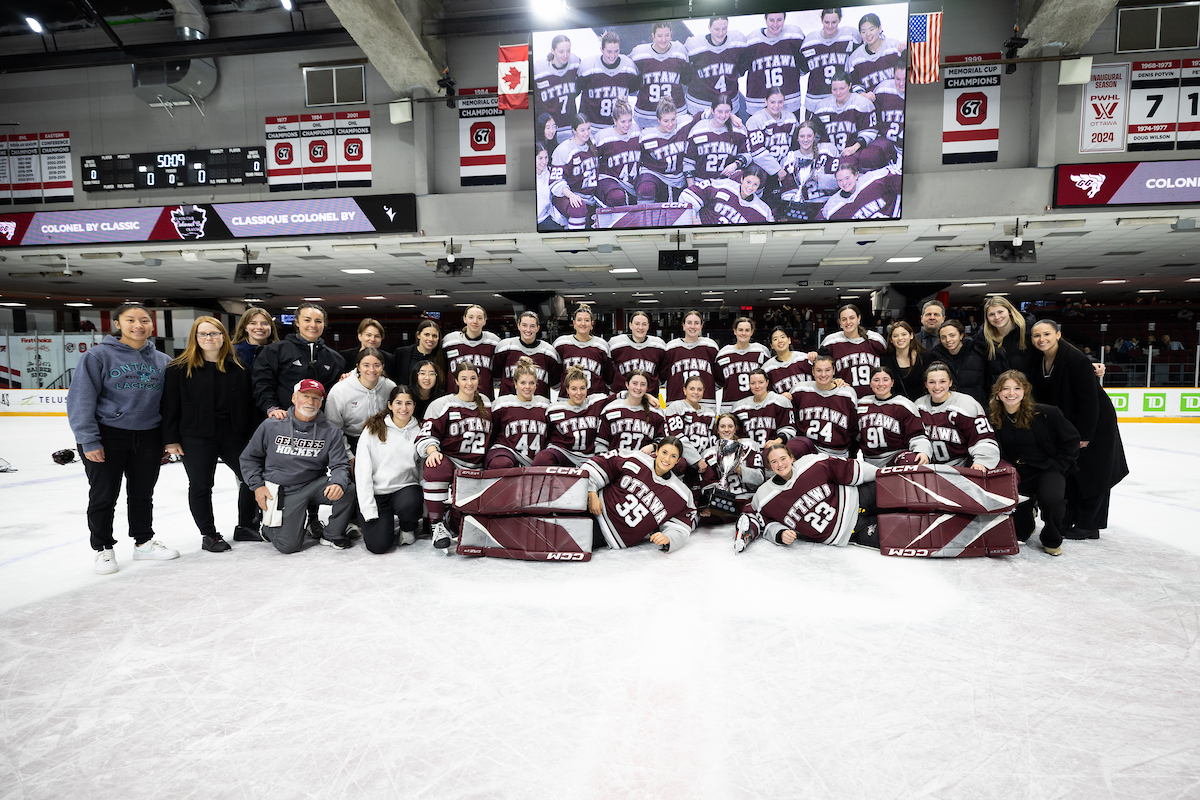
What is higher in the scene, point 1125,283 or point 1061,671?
point 1125,283

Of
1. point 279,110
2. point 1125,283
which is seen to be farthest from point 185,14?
point 1125,283

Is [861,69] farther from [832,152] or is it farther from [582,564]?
[582,564]

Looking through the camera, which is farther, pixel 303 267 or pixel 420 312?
pixel 420 312

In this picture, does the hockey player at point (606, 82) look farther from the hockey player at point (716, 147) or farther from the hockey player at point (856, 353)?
the hockey player at point (856, 353)

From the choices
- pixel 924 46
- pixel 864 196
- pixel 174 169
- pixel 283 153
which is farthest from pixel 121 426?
pixel 174 169

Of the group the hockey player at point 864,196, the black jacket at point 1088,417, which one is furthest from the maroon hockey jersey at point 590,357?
the hockey player at point 864,196

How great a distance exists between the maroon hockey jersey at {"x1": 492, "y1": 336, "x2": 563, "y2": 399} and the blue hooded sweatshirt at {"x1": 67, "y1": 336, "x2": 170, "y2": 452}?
213cm

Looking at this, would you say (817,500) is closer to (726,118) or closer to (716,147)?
(716,147)

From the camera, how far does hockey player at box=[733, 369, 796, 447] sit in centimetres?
411

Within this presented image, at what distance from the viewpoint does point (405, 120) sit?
10062 mm

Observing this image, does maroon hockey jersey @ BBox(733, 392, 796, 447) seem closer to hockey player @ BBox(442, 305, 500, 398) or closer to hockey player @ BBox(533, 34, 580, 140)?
hockey player @ BBox(442, 305, 500, 398)

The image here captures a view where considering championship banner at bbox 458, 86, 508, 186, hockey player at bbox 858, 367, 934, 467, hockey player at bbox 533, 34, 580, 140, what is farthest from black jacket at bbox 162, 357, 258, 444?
championship banner at bbox 458, 86, 508, 186

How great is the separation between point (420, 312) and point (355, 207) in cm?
1433

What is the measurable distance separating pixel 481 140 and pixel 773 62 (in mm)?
5067
